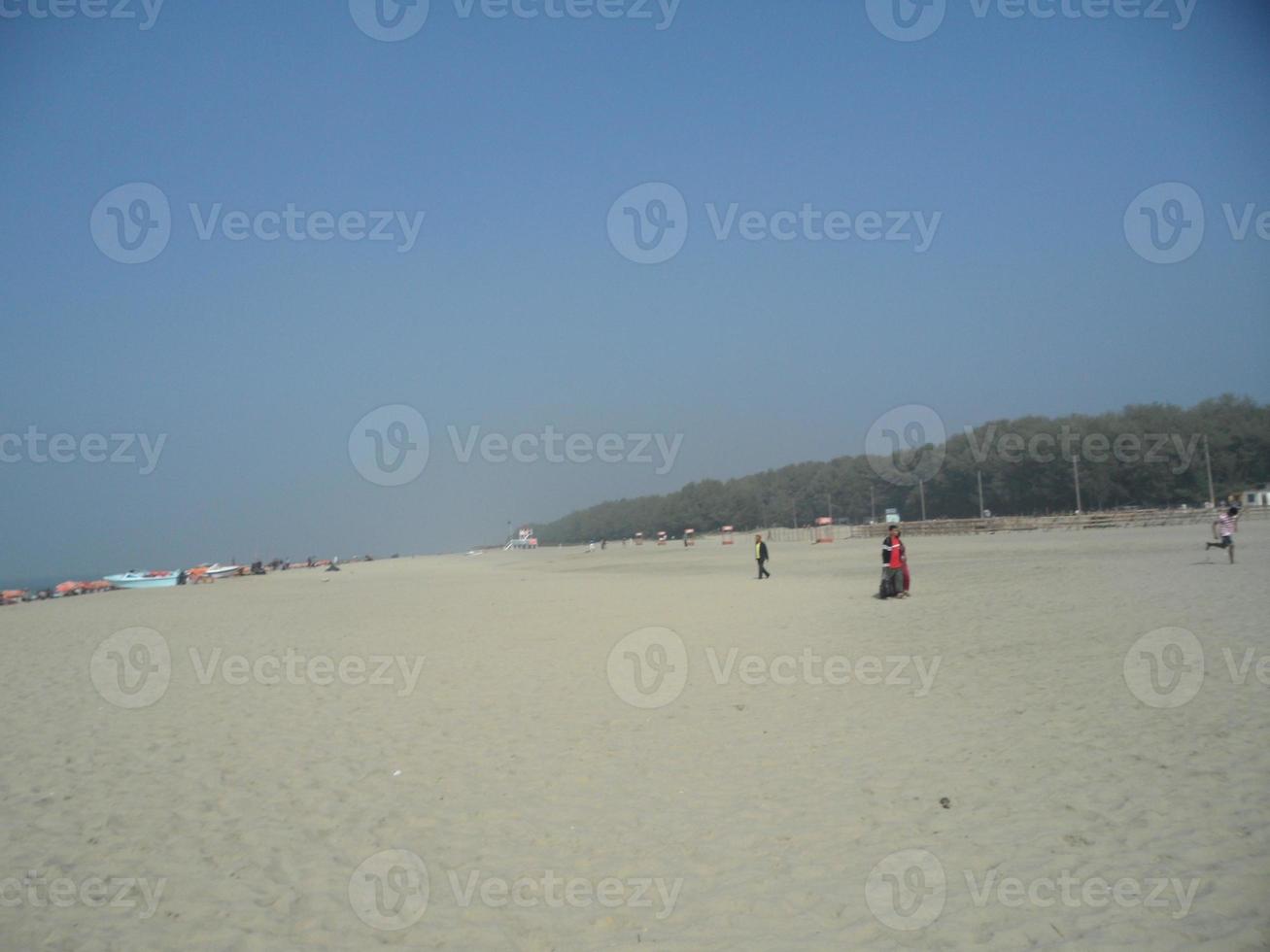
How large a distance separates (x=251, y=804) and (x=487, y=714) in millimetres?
2963

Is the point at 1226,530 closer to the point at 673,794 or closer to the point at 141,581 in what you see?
the point at 673,794

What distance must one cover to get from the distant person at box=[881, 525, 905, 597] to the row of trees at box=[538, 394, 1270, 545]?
56584 mm

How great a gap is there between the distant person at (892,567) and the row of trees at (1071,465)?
56584 mm

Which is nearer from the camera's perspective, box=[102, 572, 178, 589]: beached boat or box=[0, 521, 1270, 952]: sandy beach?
box=[0, 521, 1270, 952]: sandy beach

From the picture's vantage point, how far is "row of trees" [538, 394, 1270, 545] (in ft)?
224

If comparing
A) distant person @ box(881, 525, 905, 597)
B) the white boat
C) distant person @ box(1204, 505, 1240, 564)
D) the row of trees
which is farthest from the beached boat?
the row of trees

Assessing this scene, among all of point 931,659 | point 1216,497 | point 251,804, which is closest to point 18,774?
point 251,804

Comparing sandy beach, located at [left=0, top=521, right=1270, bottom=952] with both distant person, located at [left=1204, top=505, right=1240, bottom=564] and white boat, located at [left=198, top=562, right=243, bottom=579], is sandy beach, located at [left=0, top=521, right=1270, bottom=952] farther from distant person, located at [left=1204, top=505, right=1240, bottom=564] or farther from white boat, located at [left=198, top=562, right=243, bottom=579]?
white boat, located at [left=198, top=562, right=243, bottom=579]

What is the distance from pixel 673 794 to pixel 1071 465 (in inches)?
3267

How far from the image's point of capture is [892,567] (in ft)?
59.5

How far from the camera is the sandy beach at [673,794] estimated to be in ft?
14.5

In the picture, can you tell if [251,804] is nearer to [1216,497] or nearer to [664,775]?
[664,775]

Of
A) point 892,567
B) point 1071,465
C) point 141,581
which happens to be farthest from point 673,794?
point 1071,465

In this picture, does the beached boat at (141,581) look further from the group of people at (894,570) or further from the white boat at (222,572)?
the group of people at (894,570)
